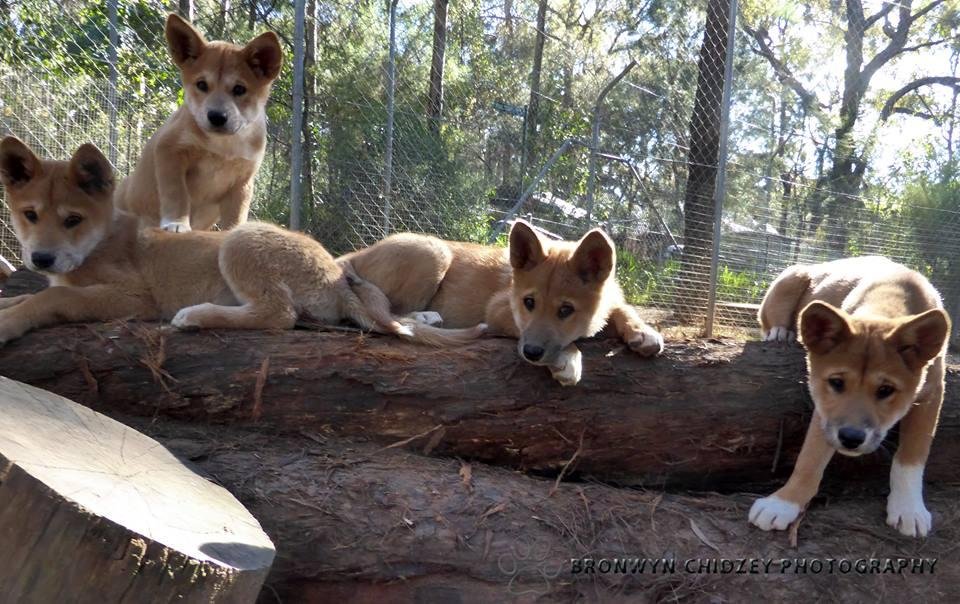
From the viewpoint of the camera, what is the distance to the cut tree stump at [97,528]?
2.21 meters

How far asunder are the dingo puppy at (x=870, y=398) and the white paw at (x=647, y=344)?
76cm

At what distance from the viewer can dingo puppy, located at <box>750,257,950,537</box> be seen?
3672mm

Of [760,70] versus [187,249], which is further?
[760,70]

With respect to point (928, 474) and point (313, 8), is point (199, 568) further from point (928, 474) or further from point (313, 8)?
point (313, 8)

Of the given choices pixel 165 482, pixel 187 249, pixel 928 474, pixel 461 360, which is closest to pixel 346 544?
pixel 165 482

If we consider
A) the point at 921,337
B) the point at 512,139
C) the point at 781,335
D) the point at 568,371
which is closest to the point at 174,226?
the point at 568,371

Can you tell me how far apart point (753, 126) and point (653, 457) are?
916 centimetres

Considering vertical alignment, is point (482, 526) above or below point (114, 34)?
below

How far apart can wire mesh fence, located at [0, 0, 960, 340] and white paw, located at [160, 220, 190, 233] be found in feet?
5.11

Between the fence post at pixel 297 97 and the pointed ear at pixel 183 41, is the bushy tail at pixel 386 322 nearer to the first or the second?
the fence post at pixel 297 97

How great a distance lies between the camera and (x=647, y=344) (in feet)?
14.1

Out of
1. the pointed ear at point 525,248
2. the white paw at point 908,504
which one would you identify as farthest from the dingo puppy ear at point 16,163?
the white paw at point 908,504

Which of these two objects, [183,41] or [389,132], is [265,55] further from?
[389,132]

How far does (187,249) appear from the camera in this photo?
4922 mm
